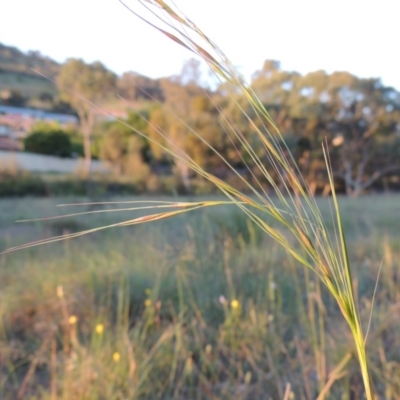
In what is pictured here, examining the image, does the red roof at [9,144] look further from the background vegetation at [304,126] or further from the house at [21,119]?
the background vegetation at [304,126]

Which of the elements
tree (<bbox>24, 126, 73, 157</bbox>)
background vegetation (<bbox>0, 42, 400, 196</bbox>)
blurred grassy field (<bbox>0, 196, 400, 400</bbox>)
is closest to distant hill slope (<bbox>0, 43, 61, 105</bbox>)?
tree (<bbox>24, 126, 73, 157</bbox>)

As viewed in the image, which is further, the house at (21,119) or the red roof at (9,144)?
the red roof at (9,144)

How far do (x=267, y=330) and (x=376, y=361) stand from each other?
550 millimetres

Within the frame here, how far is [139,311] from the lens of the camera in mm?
3389

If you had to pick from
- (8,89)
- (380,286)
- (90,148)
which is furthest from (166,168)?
(380,286)

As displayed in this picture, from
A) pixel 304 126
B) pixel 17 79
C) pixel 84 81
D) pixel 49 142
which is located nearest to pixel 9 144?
pixel 17 79

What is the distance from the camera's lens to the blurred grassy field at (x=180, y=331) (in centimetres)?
241

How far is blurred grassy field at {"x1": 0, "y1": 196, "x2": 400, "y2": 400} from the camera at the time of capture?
2408 mm

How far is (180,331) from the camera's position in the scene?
2.71m

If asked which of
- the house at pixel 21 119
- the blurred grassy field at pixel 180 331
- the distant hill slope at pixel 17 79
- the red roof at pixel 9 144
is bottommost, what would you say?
the blurred grassy field at pixel 180 331

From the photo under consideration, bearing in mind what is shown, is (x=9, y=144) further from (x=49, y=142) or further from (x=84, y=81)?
(x=84, y=81)

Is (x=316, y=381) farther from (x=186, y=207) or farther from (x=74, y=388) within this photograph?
(x=186, y=207)

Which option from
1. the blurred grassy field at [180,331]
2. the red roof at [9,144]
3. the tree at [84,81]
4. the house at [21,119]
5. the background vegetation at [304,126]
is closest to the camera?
the blurred grassy field at [180,331]

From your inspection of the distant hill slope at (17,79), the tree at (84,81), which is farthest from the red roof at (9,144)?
the tree at (84,81)
